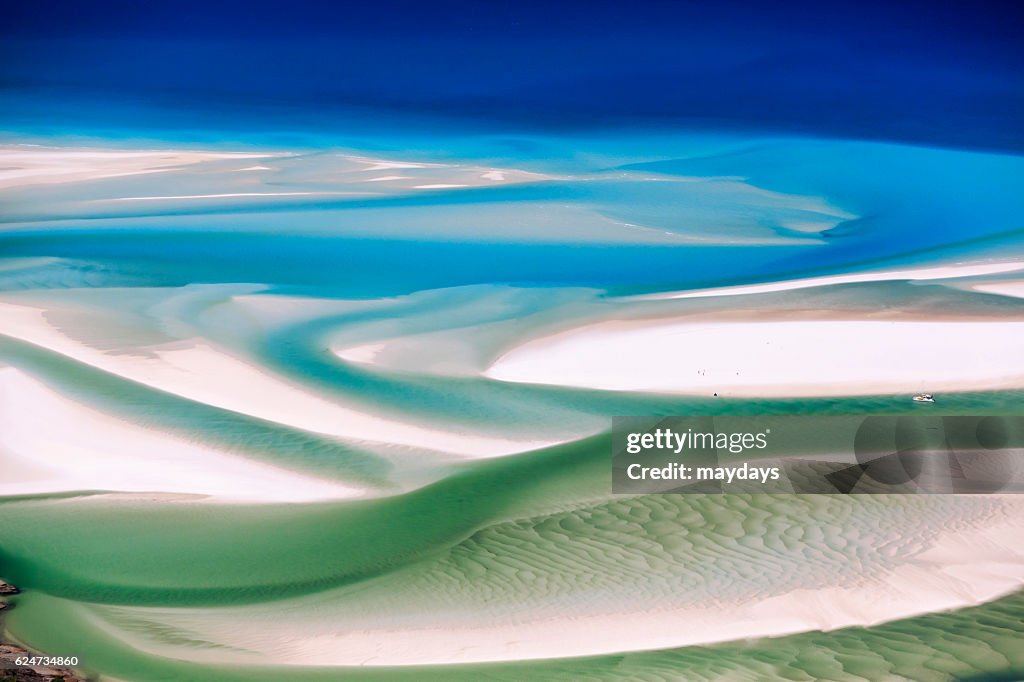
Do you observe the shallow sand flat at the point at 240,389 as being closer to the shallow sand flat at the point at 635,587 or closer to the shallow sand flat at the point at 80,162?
the shallow sand flat at the point at 635,587

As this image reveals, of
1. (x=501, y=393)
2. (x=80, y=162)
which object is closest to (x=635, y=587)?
(x=501, y=393)

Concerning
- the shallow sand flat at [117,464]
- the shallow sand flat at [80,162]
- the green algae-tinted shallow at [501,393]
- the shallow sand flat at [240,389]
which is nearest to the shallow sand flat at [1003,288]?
the green algae-tinted shallow at [501,393]

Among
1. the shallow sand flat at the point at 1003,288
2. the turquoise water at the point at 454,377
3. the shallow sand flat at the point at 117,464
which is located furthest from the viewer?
the shallow sand flat at the point at 1003,288

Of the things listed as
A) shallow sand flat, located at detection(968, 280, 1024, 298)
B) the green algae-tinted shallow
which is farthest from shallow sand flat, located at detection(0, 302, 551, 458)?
shallow sand flat, located at detection(968, 280, 1024, 298)

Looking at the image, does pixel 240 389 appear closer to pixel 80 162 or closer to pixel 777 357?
pixel 777 357

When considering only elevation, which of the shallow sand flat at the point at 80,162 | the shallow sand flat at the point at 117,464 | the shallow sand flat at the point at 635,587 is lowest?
the shallow sand flat at the point at 635,587
